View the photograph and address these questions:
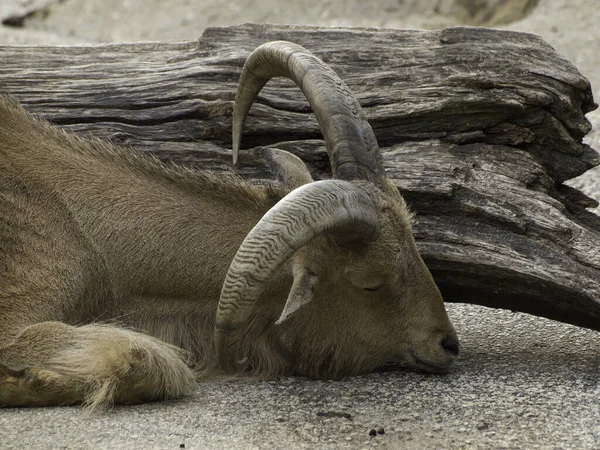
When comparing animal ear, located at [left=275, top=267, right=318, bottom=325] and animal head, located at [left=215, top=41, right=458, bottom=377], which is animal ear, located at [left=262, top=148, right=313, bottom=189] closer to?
animal head, located at [left=215, top=41, right=458, bottom=377]

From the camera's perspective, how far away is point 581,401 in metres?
5.21

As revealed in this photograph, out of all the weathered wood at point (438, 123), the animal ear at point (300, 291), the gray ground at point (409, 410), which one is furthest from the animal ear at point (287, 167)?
the gray ground at point (409, 410)

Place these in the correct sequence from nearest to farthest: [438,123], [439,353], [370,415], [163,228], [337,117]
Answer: [370,415]
[337,117]
[439,353]
[163,228]
[438,123]

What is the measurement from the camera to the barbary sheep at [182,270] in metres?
5.11

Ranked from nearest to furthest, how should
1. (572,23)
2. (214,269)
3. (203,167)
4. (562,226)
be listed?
(214,269) → (562,226) → (203,167) → (572,23)

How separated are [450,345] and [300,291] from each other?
0.98 meters

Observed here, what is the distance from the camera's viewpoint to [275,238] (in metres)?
4.60

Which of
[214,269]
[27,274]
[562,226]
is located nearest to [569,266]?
[562,226]

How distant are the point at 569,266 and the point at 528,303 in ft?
1.15

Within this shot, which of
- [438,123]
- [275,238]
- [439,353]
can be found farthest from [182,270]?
[438,123]

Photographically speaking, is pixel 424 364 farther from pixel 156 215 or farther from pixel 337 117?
pixel 156 215

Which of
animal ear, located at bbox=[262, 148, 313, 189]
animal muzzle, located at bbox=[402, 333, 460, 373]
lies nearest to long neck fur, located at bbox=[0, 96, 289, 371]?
animal ear, located at bbox=[262, 148, 313, 189]

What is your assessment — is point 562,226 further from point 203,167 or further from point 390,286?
point 203,167

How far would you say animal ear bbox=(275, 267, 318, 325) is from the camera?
4.88 meters
